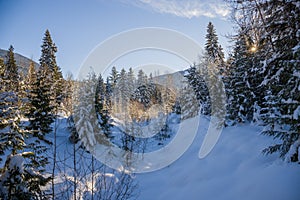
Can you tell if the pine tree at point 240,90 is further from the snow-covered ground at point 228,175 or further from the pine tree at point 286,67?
the pine tree at point 286,67

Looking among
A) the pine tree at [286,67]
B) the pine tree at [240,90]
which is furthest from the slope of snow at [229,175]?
the pine tree at [240,90]

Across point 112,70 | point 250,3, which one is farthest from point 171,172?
point 112,70

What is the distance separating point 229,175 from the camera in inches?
358

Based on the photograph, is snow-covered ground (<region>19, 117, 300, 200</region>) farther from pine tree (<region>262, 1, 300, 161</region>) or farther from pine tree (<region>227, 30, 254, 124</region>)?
pine tree (<region>227, 30, 254, 124</region>)

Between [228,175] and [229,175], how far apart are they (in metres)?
0.06

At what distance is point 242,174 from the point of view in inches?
335

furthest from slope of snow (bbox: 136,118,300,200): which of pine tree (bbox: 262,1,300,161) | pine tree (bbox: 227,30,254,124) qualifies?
pine tree (bbox: 227,30,254,124)

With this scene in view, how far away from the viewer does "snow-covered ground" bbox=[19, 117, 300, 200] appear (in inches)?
248

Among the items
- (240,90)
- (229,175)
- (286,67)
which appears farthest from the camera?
(240,90)

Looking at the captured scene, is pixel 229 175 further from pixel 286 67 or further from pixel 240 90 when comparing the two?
pixel 240 90

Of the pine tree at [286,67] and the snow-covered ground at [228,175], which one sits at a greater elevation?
the pine tree at [286,67]

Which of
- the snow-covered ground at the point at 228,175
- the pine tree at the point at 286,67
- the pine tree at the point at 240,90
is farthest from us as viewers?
the pine tree at the point at 240,90

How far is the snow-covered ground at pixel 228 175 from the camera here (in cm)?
630

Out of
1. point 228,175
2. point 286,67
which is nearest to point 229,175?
point 228,175
